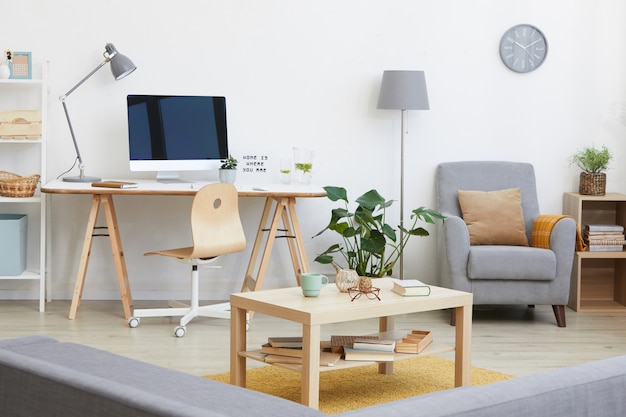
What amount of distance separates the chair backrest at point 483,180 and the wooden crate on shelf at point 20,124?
2366 millimetres

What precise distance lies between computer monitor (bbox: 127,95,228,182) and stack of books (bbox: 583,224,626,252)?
2.19 m

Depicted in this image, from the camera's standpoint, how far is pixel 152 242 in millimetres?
5594

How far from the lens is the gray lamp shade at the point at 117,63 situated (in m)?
5.25

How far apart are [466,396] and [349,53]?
4.37 meters

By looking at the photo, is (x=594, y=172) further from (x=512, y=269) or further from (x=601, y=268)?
(x=512, y=269)

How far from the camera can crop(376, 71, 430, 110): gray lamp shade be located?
541 centimetres

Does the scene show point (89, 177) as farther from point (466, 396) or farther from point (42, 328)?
point (466, 396)

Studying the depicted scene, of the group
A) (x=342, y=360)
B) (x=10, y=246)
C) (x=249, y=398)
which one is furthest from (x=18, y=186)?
(x=249, y=398)

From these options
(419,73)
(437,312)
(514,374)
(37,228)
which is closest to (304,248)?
(437,312)

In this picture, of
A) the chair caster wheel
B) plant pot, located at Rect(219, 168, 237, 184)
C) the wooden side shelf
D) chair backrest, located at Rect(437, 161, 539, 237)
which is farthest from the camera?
the wooden side shelf

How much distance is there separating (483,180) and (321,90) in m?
1.12

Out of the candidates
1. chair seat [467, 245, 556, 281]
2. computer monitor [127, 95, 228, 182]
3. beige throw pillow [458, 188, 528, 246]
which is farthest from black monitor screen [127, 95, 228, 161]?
chair seat [467, 245, 556, 281]

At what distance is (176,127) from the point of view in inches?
207

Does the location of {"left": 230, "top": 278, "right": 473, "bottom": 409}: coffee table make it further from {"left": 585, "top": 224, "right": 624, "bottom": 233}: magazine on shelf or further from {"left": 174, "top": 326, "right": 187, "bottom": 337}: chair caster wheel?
{"left": 585, "top": 224, "right": 624, "bottom": 233}: magazine on shelf
